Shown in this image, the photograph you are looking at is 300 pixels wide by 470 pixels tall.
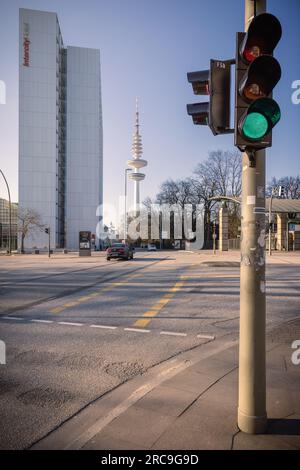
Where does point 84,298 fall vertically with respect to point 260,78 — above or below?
below

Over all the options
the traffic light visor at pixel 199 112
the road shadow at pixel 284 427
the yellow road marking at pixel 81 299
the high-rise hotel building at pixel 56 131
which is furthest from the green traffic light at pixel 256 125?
the high-rise hotel building at pixel 56 131

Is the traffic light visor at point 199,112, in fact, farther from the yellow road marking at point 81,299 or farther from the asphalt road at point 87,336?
the yellow road marking at point 81,299

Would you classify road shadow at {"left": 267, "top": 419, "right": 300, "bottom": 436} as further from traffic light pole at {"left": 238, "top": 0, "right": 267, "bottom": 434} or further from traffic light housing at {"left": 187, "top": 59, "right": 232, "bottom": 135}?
traffic light housing at {"left": 187, "top": 59, "right": 232, "bottom": 135}

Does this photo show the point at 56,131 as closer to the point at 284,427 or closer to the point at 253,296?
the point at 253,296

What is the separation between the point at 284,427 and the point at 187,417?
90 cm

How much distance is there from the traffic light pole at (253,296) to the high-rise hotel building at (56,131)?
6397 centimetres

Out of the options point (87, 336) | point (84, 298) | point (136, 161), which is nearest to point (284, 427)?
point (87, 336)

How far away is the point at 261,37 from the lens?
2744mm

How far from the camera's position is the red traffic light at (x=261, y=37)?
8.74ft

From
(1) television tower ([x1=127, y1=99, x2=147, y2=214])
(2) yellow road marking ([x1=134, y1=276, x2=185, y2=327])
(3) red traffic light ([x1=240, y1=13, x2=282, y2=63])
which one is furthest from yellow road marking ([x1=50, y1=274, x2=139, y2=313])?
(1) television tower ([x1=127, y1=99, x2=147, y2=214])

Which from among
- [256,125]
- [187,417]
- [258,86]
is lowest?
[187,417]

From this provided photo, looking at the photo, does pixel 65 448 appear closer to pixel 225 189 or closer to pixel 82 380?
pixel 82 380

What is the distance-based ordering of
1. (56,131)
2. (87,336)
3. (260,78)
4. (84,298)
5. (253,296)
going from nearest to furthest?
(260,78), (253,296), (87,336), (84,298), (56,131)

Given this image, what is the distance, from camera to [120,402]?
3.72 m
